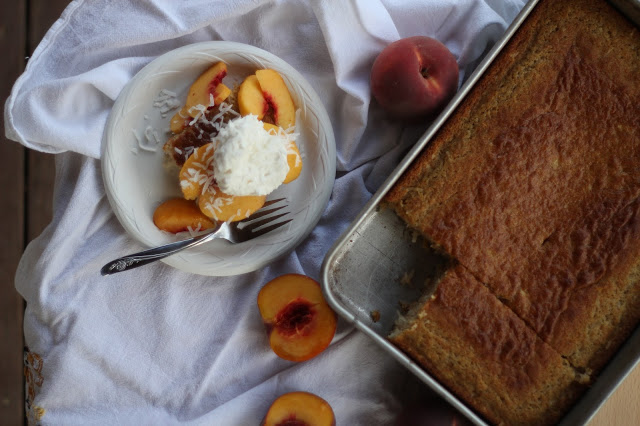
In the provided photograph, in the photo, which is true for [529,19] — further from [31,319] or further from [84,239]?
[31,319]

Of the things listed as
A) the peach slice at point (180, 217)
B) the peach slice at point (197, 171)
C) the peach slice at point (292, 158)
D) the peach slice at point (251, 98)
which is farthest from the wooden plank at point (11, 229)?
the peach slice at point (292, 158)

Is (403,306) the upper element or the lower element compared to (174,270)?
upper

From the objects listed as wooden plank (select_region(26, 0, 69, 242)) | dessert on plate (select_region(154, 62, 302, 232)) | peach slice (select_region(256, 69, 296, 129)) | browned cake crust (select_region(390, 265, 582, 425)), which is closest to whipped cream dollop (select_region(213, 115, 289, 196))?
dessert on plate (select_region(154, 62, 302, 232))

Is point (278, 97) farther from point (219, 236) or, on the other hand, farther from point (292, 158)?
point (219, 236)

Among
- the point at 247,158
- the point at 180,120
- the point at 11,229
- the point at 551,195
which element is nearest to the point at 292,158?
the point at 247,158

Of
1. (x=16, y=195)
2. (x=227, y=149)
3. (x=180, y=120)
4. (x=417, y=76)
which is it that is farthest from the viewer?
(x=16, y=195)

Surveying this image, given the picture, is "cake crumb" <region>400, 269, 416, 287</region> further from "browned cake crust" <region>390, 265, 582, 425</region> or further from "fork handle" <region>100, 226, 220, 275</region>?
"fork handle" <region>100, 226, 220, 275</region>
